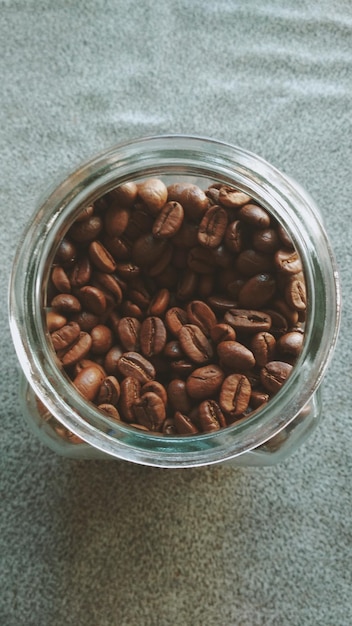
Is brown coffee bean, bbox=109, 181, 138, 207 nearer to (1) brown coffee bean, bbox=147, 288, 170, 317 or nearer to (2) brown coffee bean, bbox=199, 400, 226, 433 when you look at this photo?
(1) brown coffee bean, bbox=147, 288, 170, 317

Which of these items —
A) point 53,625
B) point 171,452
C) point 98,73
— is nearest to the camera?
point 171,452

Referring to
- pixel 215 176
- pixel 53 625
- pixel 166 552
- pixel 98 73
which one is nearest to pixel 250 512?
pixel 166 552


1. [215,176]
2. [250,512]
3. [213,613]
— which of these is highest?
[215,176]

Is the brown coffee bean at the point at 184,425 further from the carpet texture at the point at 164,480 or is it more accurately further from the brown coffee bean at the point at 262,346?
the carpet texture at the point at 164,480

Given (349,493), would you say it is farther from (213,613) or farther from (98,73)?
(98,73)

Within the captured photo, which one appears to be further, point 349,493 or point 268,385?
point 349,493

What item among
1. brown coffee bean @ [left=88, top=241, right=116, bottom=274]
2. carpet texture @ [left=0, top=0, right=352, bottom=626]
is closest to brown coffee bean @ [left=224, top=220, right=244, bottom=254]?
brown coffee bean @ [left=88, top=241, right=116, bottom=274]
